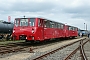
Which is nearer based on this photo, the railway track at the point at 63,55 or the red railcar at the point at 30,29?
the railway track at the point at 63,55

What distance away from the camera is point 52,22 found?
79.3 feet

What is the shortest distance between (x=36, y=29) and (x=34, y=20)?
3.53 ft

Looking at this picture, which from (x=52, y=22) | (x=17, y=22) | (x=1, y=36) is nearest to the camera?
(x=17, y=22)

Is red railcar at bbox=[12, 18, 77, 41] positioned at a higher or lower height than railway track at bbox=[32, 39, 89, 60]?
higher

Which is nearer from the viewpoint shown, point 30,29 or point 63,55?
point 63,55

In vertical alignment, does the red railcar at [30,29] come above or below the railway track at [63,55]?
above

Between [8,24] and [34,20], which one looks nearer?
[34,20]

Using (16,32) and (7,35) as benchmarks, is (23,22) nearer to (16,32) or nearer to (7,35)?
(16,32)

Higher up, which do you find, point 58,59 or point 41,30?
point 41,30

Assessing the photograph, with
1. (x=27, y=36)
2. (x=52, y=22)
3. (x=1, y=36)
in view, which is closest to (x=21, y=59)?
(x=27, y=36)

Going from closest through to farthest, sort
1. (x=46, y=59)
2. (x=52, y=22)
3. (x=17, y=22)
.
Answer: (x=46, y=59) → (x=17, y=22) → (x=52, y=22)

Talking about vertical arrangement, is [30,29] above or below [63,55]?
above

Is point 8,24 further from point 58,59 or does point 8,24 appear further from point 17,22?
point 58,59

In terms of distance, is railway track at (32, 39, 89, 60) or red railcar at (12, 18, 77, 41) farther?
red railcar at (12, 18, 77, 41)
